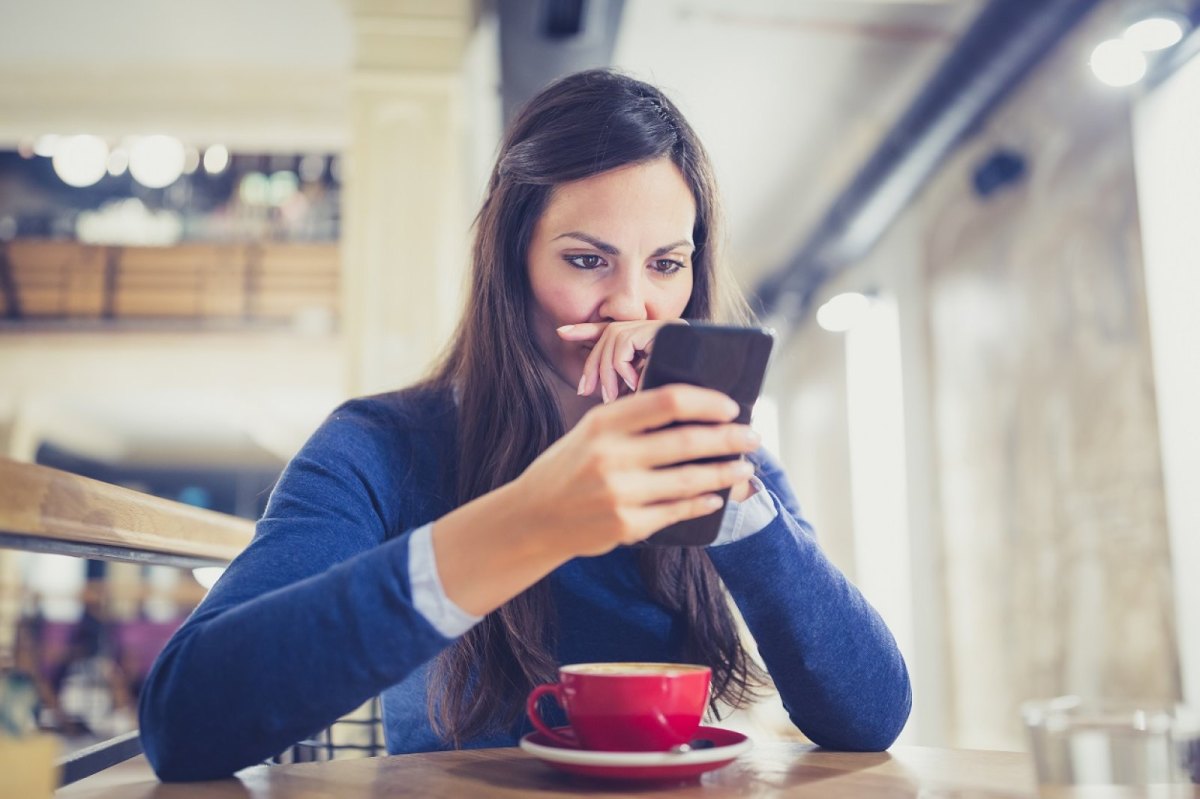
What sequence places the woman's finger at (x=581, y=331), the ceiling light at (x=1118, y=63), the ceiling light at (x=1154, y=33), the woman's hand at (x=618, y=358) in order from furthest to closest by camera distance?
the ceiling light at (x=1118, y=63)
the ceiling light at (x=1154, y=33)
the woman's finger at (x=581, y=331)
the woman's hand at (x=618, y=358)

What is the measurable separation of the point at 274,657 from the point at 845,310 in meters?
6.04

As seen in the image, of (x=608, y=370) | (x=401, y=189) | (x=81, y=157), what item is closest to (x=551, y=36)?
(x=401, y=189)

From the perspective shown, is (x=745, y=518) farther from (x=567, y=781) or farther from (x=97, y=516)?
(x=97, y=516)

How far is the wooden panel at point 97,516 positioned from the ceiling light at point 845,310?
5609 mm

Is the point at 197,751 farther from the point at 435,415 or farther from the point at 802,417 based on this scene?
the point at 802,417

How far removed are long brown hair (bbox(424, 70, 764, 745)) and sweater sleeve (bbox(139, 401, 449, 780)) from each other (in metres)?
0.28

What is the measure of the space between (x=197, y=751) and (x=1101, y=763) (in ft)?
Answer: 2.12

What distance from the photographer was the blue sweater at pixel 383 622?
72 cm

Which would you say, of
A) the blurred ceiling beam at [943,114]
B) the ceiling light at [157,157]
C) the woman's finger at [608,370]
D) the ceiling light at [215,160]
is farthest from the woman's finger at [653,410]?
the ceiling light at [215,160]

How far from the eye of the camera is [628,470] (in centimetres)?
65

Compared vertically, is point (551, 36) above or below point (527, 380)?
above

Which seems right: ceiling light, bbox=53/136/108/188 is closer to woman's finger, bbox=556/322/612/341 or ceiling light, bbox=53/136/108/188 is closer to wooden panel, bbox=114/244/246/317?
wooden panel, bbox=114/244/246/317

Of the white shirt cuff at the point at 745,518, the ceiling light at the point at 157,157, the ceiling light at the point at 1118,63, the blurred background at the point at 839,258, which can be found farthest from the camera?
the ceiling light at the point at 157,157

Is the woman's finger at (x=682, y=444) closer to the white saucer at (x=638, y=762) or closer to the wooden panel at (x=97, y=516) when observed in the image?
the white saucer at (x=638, y=762)
